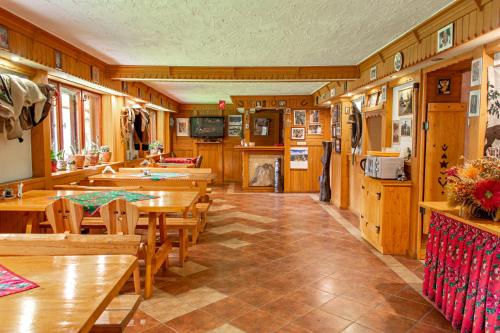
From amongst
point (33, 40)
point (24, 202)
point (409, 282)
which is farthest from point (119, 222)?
point (409, 282)

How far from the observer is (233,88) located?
845 cm

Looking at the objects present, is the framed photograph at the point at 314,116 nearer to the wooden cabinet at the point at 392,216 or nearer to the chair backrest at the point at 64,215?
the wooden cabinet at the point at 392,216

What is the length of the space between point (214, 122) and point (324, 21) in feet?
27.3

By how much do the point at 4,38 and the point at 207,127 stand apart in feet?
27.8

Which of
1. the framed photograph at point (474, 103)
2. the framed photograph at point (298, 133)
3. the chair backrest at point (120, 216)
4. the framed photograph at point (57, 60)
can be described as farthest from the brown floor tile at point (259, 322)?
the framed photograph at point (298, 133)

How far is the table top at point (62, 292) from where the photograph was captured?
120cm

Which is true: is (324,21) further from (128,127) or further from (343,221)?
(128,127)

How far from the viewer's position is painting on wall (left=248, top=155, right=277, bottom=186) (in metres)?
10.0

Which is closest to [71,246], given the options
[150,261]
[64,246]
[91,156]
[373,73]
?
[64,246]

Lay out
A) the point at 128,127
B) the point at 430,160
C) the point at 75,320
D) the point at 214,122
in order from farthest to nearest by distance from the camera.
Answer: the point at 214,122 < the point at 128,127 < the point at 430,160 < the point at 75,320

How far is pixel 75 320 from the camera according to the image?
122 cm

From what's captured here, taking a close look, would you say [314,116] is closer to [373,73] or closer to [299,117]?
[299,117]

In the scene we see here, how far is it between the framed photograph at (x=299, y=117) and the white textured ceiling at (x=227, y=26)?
4239 millimetres

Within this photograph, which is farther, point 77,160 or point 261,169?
point 261,169
